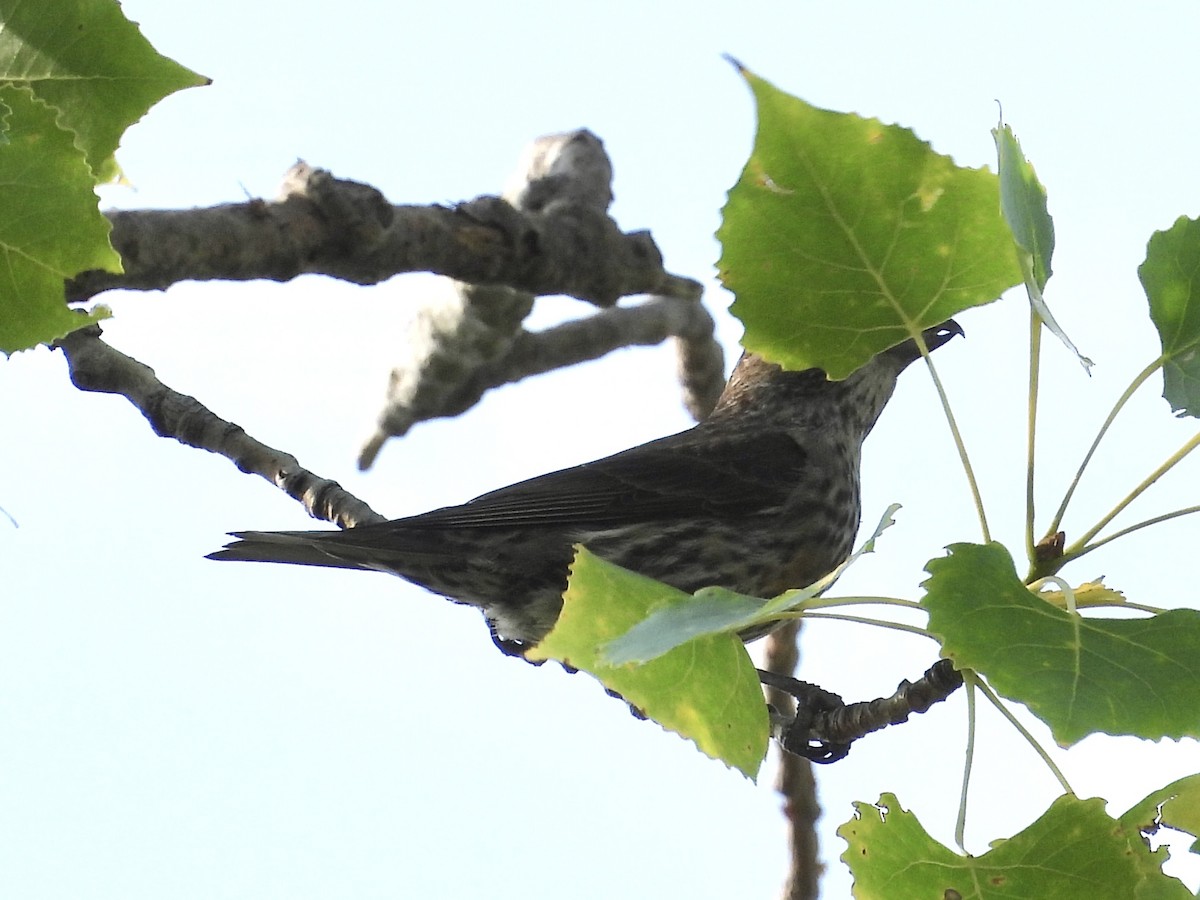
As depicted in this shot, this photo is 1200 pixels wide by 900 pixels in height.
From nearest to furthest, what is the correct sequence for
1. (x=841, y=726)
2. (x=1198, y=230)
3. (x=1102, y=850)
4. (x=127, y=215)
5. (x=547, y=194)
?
(x=1102, y=850) < (x=1198, y=230) < (x=841, y=726) < (x=127, y=215) < (x=547, y=194)

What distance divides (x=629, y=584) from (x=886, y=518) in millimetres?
372

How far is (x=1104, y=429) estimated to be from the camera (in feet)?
8.29

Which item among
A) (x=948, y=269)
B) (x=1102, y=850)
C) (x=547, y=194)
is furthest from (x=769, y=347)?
(x=547, y=194)

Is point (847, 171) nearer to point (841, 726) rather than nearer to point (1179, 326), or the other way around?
point (1179, 326)

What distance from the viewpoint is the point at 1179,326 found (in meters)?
2.54

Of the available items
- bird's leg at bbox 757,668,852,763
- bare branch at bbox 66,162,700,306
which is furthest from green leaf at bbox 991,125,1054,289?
bare branch at bbox 66,162,700,306

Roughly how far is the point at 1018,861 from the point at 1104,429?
2.56 ft

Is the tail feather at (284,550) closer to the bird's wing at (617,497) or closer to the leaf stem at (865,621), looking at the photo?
the bird's wing at (617,497)

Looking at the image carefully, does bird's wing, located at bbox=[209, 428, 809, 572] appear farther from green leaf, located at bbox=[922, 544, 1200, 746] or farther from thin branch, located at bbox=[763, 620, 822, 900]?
green leaf, located at bbox=[922, 544, 1200, 746]

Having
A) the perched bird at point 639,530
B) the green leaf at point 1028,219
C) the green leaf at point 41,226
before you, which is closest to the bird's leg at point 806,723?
the perched bird at point 639,530

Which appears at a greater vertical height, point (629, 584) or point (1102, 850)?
point (629, 584)

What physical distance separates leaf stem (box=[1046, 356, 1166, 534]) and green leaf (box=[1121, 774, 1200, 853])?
0.49m

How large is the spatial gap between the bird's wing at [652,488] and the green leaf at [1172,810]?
8.59 ft

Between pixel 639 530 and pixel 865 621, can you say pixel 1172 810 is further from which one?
pixel 639 530
